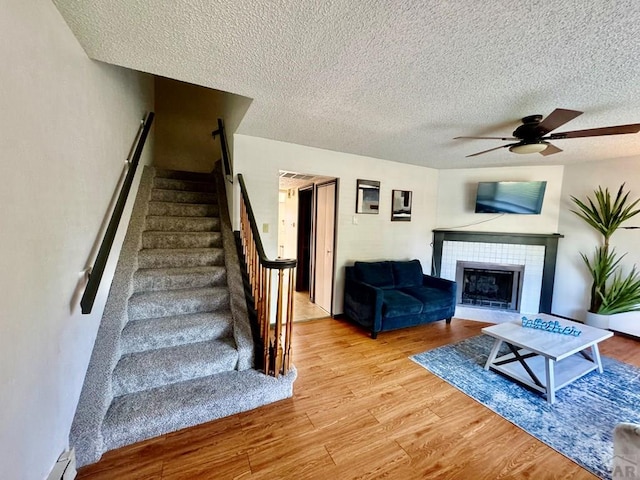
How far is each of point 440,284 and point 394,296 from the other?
2.88 feet

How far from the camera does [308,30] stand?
1.31 m

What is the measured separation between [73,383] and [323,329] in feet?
8.02

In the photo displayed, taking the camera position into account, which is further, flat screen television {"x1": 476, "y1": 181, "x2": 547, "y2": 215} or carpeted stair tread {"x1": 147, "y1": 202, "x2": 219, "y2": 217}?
flat screen television {"x1": 476, "y1": 181, "x2": 547, "y2": 215}

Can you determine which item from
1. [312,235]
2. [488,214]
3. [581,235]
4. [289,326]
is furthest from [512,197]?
[289,326]

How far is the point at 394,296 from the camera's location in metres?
3.38

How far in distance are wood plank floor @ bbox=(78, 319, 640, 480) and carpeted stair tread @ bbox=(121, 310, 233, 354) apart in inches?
24.9

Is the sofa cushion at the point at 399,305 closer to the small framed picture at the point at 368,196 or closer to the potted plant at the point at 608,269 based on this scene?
the small framed picture at the point at 368,196

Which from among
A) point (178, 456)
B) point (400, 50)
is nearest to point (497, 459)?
point (178, 456)

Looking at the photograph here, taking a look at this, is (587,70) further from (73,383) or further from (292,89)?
(73,383)

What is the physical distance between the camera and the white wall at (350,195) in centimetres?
313

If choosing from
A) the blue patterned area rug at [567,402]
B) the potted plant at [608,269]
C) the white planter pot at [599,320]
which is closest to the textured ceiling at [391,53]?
the potted plant at [608,269]

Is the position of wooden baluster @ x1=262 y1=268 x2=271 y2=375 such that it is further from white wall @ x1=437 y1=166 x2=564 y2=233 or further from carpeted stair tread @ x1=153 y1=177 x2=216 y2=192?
white wall @ x1=437 y1=166 x2=564 y2=233

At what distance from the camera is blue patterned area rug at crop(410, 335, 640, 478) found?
1.69 metres

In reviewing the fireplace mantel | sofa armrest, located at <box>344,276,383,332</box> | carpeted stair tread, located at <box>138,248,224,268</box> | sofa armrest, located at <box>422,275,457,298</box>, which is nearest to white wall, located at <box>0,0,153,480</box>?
carpeted stair tread, located at <box>138,248,224,268</box>
